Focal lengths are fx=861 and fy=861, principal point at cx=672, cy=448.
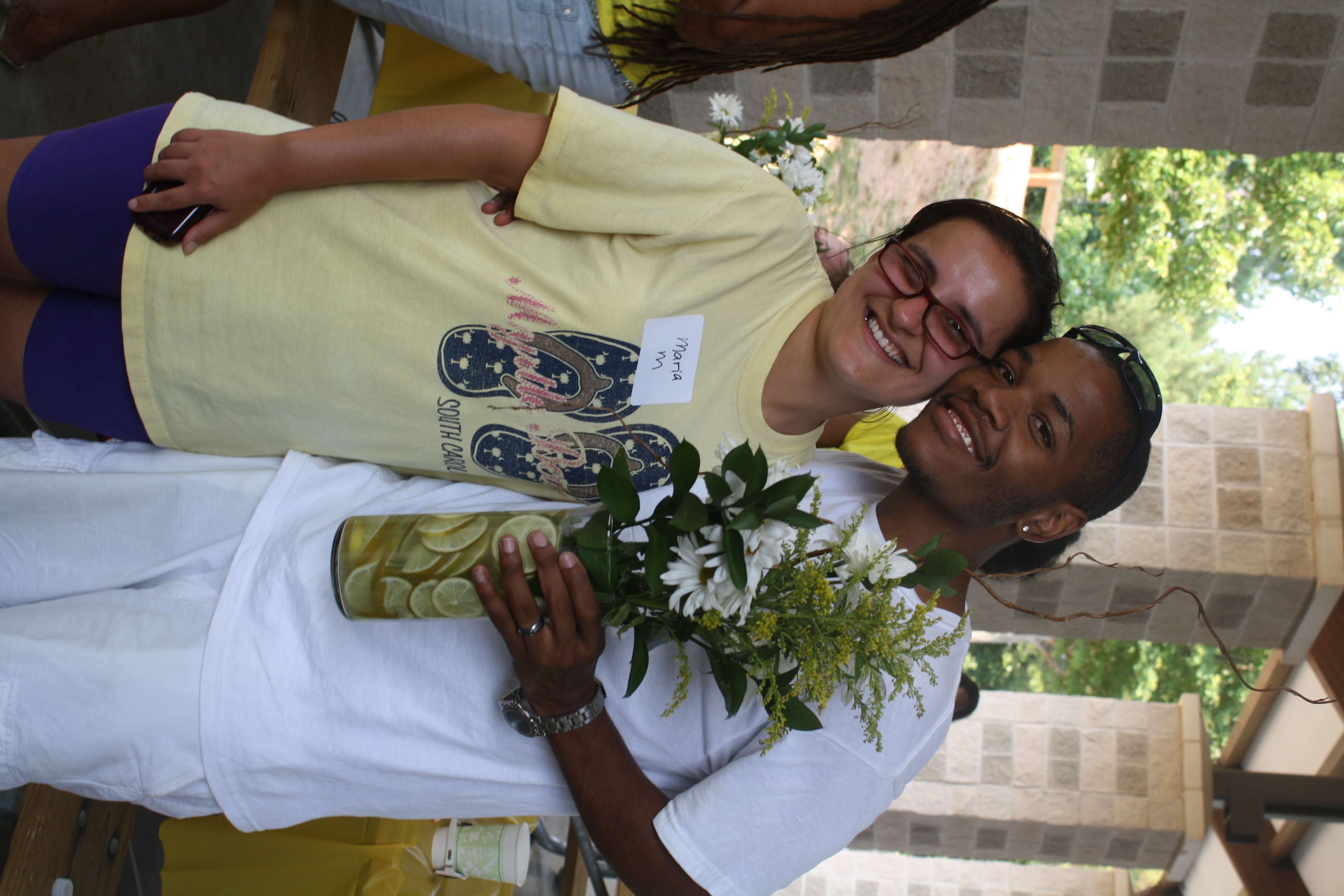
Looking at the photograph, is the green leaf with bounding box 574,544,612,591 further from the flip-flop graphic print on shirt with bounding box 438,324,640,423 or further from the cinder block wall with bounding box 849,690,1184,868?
the cinder block wall with bounding box 849,690,1184,868

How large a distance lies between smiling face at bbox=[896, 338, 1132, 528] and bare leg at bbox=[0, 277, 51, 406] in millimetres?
1376

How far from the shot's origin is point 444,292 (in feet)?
3.99

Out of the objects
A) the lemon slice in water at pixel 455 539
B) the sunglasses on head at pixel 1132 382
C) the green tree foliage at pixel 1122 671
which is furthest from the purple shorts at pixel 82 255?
the green tree foliage at pixel 1122 671

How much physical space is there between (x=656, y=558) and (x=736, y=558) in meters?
0.11

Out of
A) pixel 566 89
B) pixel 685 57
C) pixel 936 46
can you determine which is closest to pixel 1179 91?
pixel 936 46

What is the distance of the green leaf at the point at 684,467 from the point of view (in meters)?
0.98

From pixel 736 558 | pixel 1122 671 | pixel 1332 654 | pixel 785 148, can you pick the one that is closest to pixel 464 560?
pixel 736 558

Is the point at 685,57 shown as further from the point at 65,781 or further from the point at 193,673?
the point at 65,781

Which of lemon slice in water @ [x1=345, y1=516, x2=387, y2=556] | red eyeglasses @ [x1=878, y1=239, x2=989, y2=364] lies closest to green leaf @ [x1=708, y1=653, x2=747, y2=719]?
lemon slice in water @ [x1=345, y1=516, x2=387, y2=556]

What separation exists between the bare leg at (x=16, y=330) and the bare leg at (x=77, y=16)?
0.54m

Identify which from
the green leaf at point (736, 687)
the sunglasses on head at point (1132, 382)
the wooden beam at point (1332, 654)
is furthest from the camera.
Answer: the wooden beam at point (1332, 654)

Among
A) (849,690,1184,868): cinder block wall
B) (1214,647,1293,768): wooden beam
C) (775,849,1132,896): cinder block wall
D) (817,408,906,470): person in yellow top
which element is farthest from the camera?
(775,849,1132,896): cinder block wall

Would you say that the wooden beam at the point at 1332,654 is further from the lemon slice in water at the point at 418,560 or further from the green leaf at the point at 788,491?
the lemon slice in water at the point at 418,560

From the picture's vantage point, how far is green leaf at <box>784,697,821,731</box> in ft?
3.53
